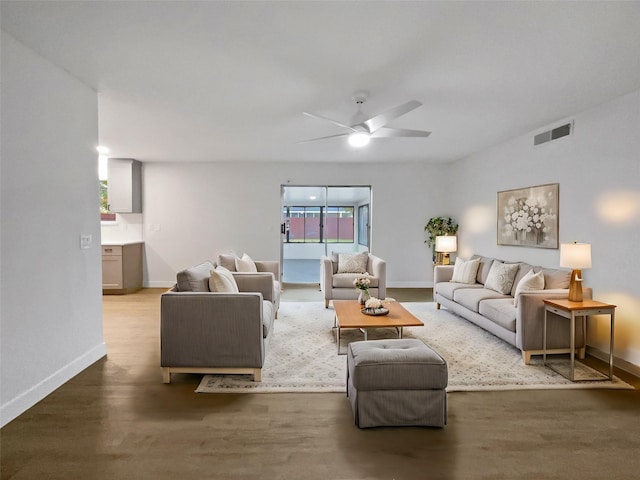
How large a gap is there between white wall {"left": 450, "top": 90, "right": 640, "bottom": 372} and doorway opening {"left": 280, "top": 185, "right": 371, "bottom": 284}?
3.53 metres

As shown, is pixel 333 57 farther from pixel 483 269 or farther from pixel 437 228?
pixel 437 228

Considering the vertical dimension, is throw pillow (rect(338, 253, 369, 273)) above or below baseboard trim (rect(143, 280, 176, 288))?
above

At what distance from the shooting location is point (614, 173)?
3582 mm

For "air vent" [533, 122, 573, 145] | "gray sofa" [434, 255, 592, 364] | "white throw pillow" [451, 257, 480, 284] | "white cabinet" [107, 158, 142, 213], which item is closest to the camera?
"gray sofa" [434, 255, 592, 364]

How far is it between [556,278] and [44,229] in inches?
191

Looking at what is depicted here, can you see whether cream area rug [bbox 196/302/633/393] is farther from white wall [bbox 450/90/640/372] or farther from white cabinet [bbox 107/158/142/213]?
white cabinet [bbox 107/158/142/213]

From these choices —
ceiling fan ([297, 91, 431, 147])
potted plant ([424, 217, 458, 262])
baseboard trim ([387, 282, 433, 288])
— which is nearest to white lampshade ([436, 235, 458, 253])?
potted plant ([424, 217, 458, 262])

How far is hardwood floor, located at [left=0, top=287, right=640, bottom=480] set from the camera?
6.51ft

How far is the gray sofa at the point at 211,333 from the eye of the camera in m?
2.99

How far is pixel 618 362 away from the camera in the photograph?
350 cm

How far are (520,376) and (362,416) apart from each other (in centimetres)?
168

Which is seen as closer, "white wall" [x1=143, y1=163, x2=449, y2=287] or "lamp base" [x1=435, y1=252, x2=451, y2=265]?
"lamp base" [x1=435, y1=252, x2=451, y2=265]

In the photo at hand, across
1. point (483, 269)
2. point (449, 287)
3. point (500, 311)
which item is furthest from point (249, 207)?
point (500, 311)

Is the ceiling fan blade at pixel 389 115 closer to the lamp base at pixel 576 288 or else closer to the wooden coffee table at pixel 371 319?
the wooden coffee table at pixel 371 319
